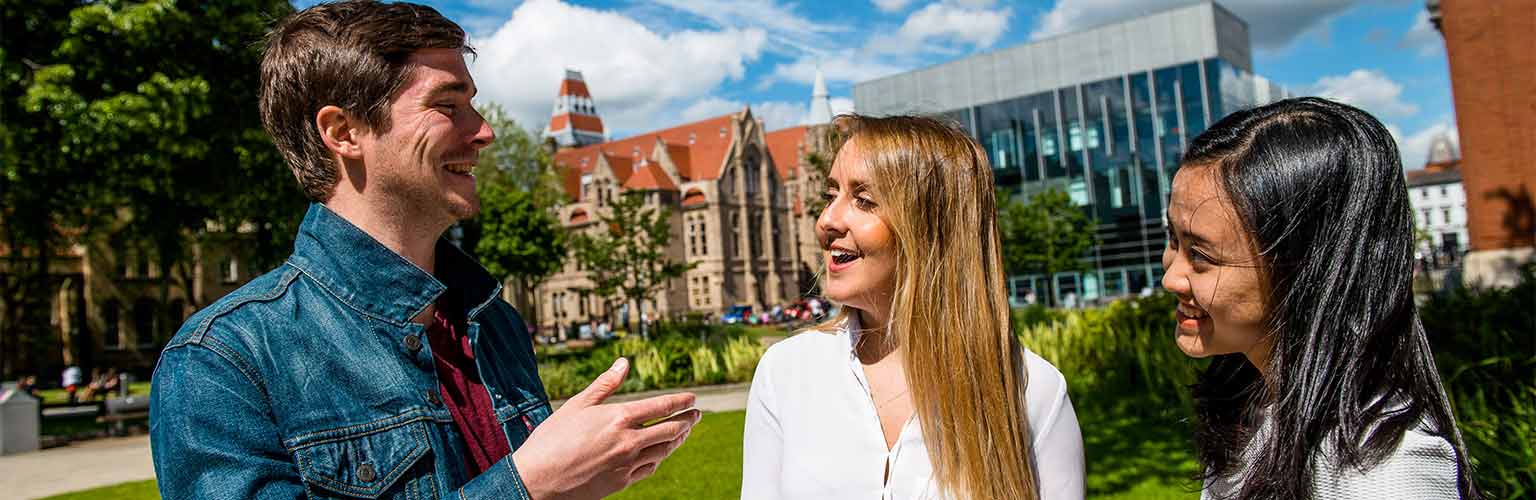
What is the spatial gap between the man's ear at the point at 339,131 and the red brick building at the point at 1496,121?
62.7 ft

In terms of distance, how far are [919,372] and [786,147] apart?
85.4 metres

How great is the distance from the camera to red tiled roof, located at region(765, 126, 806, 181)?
8506cm

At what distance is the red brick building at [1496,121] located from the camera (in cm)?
1616

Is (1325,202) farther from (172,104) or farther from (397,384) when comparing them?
(172,104)

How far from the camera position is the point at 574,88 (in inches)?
4213

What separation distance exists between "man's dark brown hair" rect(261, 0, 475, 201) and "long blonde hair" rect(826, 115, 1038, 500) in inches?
45.5

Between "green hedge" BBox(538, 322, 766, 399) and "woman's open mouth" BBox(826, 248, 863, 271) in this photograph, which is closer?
"woman's open mouth" BBox(826, 248, 863, 271)

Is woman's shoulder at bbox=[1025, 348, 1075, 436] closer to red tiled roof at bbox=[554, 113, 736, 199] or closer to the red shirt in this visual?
the red shirt

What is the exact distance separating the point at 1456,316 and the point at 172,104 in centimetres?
1613

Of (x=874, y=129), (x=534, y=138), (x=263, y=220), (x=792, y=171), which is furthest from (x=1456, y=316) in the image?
(x=792, y=171)

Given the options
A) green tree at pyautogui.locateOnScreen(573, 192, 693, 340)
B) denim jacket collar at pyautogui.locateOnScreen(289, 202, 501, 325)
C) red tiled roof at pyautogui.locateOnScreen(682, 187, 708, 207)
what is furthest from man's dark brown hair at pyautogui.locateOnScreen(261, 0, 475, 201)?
red tiled roof at pyautogui.locateOnScreen(682, 187, 708, 207)

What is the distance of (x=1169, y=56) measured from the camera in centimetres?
5328

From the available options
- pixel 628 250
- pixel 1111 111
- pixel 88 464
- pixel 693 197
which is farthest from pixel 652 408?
pixel 693 197

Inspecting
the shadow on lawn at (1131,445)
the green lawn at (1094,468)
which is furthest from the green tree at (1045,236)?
the green lawn at (1094,468)
